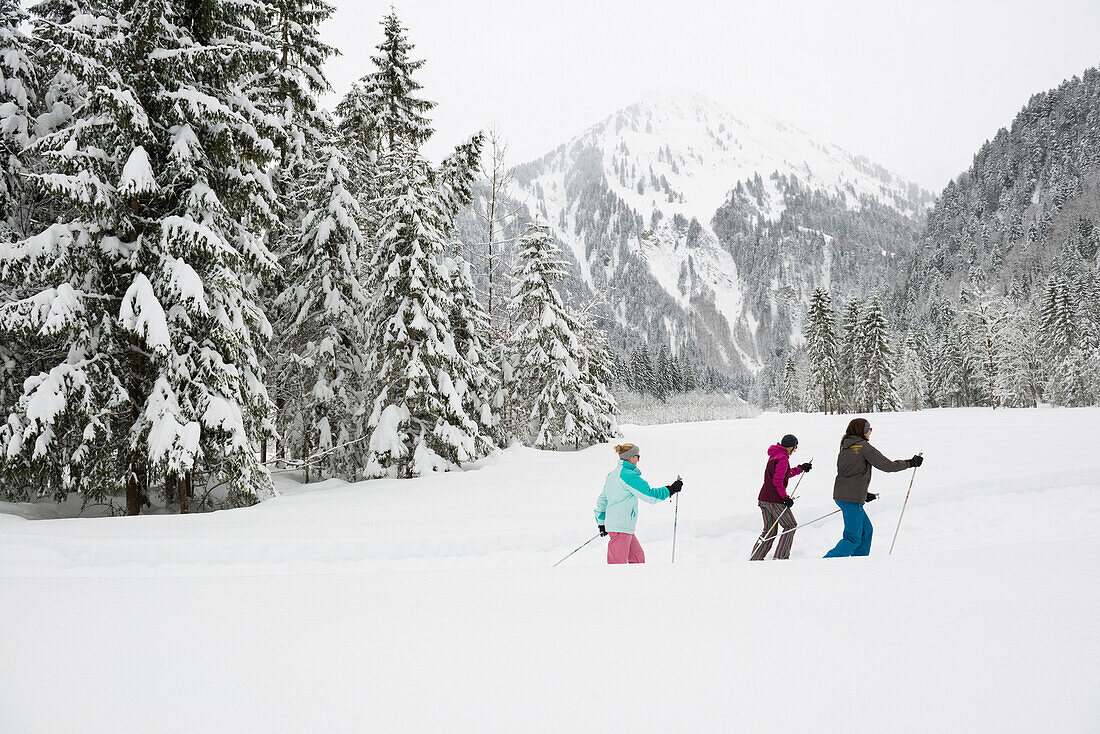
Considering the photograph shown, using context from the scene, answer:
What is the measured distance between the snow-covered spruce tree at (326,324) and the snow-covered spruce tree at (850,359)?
156 ft

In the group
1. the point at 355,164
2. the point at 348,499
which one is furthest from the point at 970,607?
the point at 355,164

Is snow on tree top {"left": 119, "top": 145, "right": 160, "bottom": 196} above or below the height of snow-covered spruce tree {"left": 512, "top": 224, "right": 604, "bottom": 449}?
above

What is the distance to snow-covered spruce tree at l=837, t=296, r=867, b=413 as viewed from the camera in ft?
166

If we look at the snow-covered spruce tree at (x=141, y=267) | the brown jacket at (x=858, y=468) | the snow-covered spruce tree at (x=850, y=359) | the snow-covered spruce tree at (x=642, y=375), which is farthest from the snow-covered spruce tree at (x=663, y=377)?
the brown jacket at (x=858, y=468)

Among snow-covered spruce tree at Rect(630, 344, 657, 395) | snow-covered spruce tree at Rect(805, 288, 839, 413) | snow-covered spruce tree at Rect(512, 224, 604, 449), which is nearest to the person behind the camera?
snow-covered spruce tree at Rect(512, 224, 604, 449)

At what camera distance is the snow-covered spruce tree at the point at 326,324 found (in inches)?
574

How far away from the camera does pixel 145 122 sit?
31.0 ft

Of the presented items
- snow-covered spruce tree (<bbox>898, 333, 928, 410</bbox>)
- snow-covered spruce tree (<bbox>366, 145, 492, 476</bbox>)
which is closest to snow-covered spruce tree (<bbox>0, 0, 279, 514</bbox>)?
snow-covered spruce tree (<bbox>366, 145, 492, 476</bbox>)

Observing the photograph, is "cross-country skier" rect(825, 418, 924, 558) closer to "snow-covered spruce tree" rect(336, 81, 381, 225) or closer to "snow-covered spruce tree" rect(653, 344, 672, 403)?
"snow-covered spruce tree" rect(336, 81, 381, 225)

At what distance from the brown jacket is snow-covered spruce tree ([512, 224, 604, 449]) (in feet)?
43.4

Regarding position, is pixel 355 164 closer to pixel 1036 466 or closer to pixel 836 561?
pixel 836 561

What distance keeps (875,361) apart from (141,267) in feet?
181

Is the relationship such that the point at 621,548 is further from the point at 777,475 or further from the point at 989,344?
the point at 989,344

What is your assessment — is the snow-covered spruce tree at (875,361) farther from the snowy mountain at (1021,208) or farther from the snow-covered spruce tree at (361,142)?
the snowy mountain at (1021,208)
